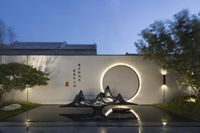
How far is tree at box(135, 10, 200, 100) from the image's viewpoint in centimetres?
1519

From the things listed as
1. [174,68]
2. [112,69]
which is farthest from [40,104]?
[174,68]

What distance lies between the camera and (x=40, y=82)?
1880 cm

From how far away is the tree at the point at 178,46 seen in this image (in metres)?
15.2

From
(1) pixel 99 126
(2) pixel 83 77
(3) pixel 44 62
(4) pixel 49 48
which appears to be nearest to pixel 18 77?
(3) pixel 44 62

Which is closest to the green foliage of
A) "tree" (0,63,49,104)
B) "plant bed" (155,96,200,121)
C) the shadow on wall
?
"tree" (0,63,49,104)

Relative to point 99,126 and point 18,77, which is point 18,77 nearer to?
point 18,77

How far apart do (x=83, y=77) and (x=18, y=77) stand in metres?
4.18

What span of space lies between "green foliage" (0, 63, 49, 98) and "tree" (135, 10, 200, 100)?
5608 mm

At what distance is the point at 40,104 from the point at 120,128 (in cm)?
1028

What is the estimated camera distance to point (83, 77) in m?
20.5

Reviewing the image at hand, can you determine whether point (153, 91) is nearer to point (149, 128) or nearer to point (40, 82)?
point (40, 82)

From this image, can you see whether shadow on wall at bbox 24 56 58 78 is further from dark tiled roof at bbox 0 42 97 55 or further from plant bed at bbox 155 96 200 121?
plant bed at bbox 155 96 200 121

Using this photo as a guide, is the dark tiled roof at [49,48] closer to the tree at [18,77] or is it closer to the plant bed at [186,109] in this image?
the tree at [18,77]

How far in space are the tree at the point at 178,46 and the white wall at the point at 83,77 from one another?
6.96ft
